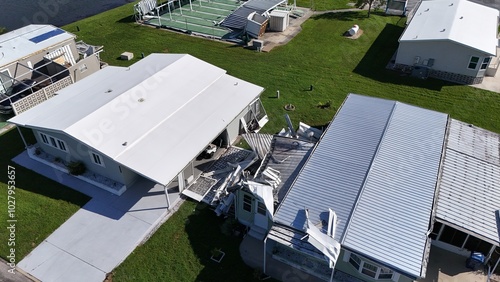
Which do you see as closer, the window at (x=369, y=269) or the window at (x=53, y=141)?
the window at (x=369, y=269)

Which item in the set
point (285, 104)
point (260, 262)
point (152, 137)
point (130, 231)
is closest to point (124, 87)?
point (152, 137)

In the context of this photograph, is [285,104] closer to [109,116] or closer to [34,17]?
[109,116]

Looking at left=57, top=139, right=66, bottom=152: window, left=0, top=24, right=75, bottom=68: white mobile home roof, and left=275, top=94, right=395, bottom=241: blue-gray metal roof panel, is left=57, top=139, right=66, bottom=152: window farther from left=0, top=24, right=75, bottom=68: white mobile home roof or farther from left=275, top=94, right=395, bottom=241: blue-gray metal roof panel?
left=275, top=94, right=395, bottom=241: blue-gray metal roof panel

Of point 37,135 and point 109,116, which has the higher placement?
point 109,116

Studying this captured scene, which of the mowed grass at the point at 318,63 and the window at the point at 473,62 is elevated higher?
the window at the point at 473,62

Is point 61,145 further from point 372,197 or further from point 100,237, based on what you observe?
point 372,197

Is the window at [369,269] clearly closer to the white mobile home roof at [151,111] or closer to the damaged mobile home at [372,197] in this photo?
the damaged mobile home at [372,197]

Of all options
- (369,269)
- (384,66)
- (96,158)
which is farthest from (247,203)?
(384,66)

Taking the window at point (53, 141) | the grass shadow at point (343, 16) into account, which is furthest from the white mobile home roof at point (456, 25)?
the window at point (53, 141)
